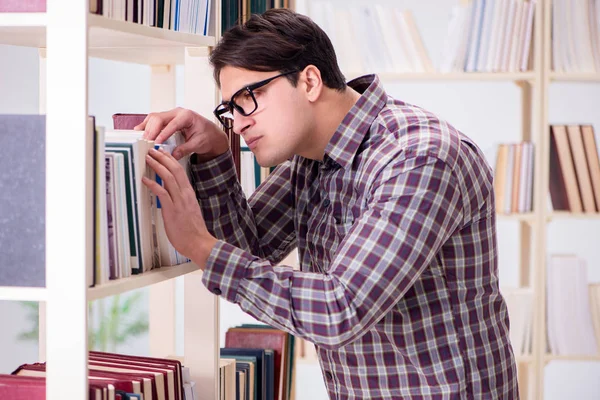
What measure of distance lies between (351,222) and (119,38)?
0.50 meters

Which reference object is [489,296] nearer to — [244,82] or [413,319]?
[413,319]

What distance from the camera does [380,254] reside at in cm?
112

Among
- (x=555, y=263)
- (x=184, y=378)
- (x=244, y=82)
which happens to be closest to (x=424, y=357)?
(x=184, y=378)

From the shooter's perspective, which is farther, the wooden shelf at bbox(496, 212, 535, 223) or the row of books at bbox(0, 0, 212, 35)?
the wooden shelf at bbox(496, 212, 535, 223)

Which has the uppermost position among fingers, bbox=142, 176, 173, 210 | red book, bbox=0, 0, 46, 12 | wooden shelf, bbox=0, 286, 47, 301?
red book, bbox=0, 0, 46, 12

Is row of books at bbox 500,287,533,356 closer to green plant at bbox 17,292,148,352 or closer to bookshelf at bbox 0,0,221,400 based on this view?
green plant at bbox 17,292,148,352

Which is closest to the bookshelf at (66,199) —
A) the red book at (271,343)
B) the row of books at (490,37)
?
the red book at (271,343)

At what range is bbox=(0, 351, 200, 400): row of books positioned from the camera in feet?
3.38

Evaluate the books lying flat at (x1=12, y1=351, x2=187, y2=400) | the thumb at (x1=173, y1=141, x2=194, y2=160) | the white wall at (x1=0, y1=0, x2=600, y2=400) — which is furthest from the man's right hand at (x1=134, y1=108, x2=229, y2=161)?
the white wall at (x1=0, y1=0, x2=600, y2=400)

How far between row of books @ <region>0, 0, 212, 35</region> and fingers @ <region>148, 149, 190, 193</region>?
0.20m

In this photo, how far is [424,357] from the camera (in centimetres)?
131

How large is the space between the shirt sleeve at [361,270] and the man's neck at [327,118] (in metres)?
0.26

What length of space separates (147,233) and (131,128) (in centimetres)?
29

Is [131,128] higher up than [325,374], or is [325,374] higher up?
[131,128]
